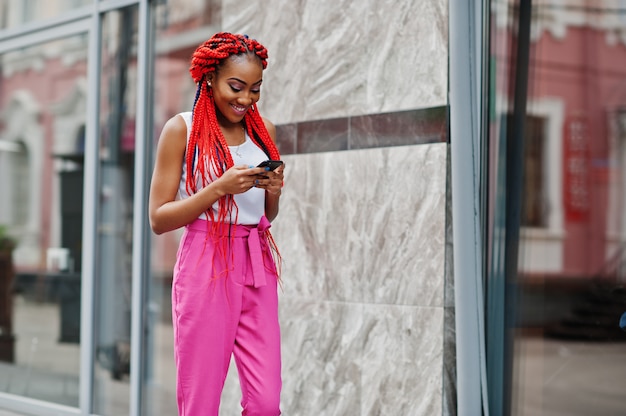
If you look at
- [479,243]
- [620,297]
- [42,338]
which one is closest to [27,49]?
[42,338]

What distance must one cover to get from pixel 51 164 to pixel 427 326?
3.62 metres

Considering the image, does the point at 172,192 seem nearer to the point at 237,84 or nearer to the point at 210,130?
the point at 210,130

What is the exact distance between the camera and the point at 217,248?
3.32 metres

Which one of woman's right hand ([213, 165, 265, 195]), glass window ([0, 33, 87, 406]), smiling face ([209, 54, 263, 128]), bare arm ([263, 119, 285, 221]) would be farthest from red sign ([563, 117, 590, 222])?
glass window ([0, 33, 87, 406])

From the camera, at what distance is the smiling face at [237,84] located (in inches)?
129

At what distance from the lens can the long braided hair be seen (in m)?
3.31

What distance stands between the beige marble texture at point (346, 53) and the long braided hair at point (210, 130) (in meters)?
1.34

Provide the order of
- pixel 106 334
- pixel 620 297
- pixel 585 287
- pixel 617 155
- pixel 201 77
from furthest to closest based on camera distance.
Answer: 1. pixel 106 334
2. pixel 585 287
3. pixel 617 155
4. pixel 620 297
5. pixel 201 77

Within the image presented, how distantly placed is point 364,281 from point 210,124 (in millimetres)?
1594

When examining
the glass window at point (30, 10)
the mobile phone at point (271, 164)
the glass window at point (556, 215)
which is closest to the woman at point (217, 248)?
the mobile phone at point (271, 164)

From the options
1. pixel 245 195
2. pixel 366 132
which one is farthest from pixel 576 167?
pixel 245 195

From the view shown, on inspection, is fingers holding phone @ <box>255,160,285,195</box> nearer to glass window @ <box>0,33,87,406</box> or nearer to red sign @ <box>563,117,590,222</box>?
red sign @ <box>563,117,590,222</box>

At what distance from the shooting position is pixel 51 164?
7.10 meters

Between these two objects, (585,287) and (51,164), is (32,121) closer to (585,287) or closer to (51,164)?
(51,164)
